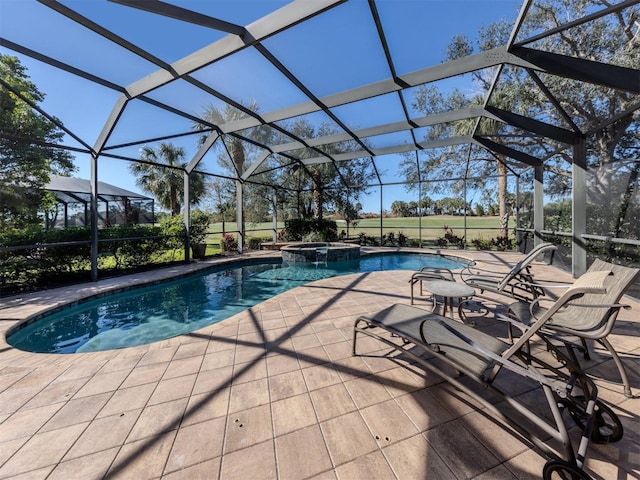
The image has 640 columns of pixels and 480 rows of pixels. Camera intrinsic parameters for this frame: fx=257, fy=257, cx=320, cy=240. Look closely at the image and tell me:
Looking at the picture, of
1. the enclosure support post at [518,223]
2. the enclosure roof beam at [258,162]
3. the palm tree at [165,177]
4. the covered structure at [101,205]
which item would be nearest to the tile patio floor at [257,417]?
the enclosure support post at [518,223]

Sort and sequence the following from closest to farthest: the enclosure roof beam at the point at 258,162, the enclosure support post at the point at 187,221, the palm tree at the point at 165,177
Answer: the enclosure support post at the point at 187,221
the enclosure roof beam at the point at 258,162
the palm tree at the point at 165,177

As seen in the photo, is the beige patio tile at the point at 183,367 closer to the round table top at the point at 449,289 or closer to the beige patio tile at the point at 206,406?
the beige patio tile at the point at 206,406

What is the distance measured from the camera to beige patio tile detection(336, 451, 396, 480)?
4.60 feet

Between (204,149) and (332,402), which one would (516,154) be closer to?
(332,402)

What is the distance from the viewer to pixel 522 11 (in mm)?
3400

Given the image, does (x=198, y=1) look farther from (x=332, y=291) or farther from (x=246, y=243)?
(x=246, y=243)

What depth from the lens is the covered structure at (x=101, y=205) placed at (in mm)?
11527

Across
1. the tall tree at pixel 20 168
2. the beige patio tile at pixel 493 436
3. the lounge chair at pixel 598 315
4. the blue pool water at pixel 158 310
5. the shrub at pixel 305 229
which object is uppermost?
the tall tree at pixel 20 168

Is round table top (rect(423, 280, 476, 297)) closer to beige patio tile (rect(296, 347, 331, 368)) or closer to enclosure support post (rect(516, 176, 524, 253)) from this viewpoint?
beige patio tile (rect(296, 347, 331, 368))

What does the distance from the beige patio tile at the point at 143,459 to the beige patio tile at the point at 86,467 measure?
5 centimetres

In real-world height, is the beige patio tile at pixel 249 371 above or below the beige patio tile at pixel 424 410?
above

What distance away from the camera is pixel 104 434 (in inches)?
68.5

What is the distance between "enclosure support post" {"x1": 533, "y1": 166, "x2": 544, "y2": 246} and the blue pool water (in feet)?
7.67

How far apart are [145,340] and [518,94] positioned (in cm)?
1130
